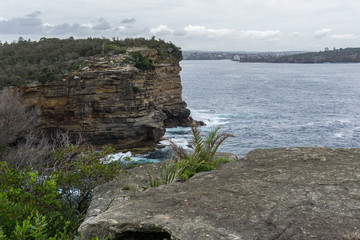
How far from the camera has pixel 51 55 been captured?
36.0 metres

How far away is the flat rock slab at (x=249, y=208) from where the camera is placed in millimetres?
3975

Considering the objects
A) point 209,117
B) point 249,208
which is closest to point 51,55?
point 209,117

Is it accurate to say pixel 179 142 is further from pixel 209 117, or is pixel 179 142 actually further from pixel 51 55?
pixel 51 55

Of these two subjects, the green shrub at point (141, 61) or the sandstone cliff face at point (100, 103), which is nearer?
the sandstone cliff face at point (100, 103)

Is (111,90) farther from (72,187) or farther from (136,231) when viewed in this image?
(136,231)

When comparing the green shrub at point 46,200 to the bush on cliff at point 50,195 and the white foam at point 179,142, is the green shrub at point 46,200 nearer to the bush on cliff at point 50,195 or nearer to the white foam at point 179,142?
the bush on cliff at point 50,195

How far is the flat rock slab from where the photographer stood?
3.97m

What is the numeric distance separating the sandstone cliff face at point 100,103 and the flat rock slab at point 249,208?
2447 cm

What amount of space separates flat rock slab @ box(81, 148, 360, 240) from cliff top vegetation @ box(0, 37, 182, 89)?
26389 mm

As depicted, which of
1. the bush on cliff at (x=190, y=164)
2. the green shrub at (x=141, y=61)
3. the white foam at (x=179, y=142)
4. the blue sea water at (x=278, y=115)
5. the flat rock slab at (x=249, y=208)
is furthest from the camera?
the blue sea water at (x=278, y=115)

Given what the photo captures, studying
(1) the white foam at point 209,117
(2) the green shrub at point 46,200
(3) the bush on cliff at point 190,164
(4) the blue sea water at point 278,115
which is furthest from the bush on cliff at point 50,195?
(1) the white foam at point 209,117

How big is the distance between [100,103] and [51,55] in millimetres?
11193

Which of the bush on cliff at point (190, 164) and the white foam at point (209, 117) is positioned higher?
the bush on cliff at point (190, 164)

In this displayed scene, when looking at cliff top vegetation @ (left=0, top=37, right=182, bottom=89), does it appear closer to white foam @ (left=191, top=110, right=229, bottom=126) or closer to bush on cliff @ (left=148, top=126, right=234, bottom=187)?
white foam @ (left=191, top=110, right=229, bottom=126)
